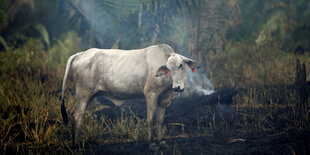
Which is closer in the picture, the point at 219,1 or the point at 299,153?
the point at 299,153

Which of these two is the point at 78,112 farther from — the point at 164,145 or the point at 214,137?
the point at 214,137

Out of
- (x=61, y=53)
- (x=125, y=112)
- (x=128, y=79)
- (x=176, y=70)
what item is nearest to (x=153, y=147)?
(x=128, y=79)

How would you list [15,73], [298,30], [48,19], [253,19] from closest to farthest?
[15,73] < [298,30] < [253,19] < [48,19]

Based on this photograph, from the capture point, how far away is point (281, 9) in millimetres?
14273

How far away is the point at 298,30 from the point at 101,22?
31.6 feet

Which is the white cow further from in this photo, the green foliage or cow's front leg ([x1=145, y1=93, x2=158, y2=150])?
the green foliage

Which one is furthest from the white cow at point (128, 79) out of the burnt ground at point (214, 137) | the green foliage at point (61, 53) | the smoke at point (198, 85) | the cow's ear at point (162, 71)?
the green foliage at point (61, 53)

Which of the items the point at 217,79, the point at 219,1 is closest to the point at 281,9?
the point at 219,1

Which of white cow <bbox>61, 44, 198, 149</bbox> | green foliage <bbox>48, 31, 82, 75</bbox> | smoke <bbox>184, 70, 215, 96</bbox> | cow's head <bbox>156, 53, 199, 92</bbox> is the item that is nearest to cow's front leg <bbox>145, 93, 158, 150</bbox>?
white cow <bbox>61, 44, 198, 149</bbox>

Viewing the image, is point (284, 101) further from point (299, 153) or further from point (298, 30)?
point (298, 30)

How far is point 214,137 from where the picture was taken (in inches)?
168

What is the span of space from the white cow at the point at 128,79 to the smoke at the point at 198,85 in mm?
2066

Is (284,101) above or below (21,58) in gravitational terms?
below

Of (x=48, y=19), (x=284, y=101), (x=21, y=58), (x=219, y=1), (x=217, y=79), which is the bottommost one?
(x=284, y=101)
